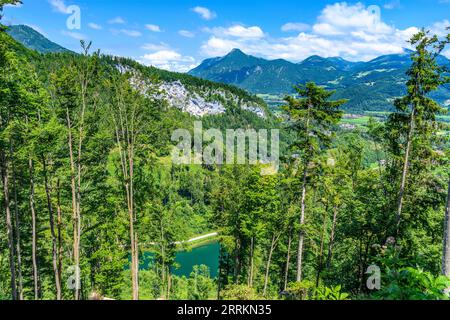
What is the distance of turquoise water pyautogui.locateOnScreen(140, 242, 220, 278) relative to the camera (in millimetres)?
63406

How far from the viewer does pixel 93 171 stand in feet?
66.8

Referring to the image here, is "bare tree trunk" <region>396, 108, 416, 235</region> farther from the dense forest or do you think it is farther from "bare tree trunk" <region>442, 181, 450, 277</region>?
"bare tree trunk" <region>442, 181, 450, 277</region>

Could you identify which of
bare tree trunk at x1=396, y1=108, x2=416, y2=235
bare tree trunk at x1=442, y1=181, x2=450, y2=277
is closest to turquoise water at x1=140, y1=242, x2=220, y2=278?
bare tree trunk at x1=396, y1=108, x2=416, y2=235

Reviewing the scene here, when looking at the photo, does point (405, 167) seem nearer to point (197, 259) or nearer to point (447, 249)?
point (447, 249)

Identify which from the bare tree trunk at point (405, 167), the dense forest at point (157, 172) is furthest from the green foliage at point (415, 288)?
the bare tree trunk at point (405, 167)

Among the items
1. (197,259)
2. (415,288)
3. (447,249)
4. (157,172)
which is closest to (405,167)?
(447,249)

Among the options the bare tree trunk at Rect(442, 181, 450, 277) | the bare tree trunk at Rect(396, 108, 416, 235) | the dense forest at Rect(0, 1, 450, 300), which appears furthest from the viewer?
the bare tree trunk at Rect(396, 108, 416, 235)

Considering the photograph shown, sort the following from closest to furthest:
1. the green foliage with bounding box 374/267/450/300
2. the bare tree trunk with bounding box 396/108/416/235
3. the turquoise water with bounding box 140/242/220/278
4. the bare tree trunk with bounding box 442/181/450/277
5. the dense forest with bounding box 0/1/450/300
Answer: the green foliage with bounding box 374/267/450/300 < the bare tree trunk with bounding box 442/181/450/277 < the dense forest with bounding box 0/1/450/300 < the bare tree trunk with bounding box 396/108/416/235 < the turquoise water with bounding box 140/242/220/278

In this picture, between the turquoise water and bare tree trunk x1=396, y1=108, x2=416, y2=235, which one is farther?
the turquoise water

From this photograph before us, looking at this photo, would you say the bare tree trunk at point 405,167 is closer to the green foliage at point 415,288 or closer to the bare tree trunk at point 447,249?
the bare tree trunk at point 447,249

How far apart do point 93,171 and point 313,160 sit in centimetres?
1363

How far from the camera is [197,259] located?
7381 centimetres
